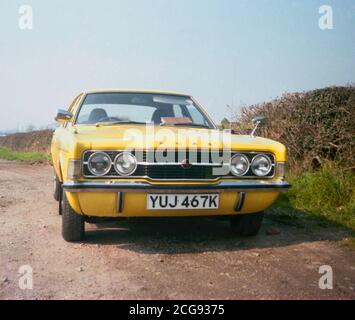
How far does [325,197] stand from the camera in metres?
5.62

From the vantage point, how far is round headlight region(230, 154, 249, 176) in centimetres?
372

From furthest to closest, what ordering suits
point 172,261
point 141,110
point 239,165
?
point 141,110 → point 239,165 → point 172,261

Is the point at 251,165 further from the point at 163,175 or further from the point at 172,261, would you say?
the point at 172,261

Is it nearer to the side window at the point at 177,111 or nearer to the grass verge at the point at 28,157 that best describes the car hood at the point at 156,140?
the side window at the point at 177,111

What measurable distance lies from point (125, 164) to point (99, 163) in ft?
0.71

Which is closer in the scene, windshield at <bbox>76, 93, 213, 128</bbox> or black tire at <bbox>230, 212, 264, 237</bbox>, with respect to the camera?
black tire at <bbox>230, 212, 264, 237</bbox>

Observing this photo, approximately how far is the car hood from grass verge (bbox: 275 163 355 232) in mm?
1656

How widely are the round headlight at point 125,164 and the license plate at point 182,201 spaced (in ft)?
0.88

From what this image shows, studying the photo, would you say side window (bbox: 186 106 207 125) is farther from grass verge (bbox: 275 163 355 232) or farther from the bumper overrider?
grass verge (bbox: 275 163 355 232)

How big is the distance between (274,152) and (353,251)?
1.16 m

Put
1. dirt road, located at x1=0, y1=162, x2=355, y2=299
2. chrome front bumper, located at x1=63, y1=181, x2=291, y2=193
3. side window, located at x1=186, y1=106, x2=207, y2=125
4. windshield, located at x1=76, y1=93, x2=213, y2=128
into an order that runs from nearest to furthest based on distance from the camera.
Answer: dirt road, located at x1=0, y1=162, x2=355, y2=299 → chrome front bumper, located at x1=63, y1=181, x2=291, y2=193 → windshield, located at x1=76, y1=93, x2=213, y2=128 → side window, located at x1=186, y1=106, x2=207, y2=125

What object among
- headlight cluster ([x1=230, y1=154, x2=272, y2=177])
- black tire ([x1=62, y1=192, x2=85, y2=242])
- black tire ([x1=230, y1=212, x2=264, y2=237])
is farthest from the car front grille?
black tire ([x1=230, y1=212, x2=264, y2=237])

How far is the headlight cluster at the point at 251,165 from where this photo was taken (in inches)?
147
